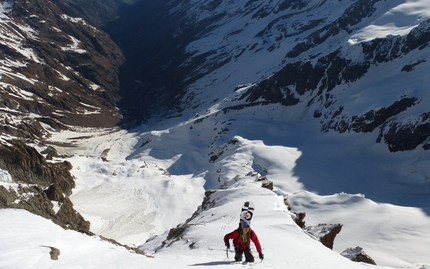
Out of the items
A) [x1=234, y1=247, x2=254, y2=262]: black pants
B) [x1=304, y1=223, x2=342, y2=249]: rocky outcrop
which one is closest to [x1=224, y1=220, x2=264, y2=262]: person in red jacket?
[x1=234, y1=247, x2=254, y2=262]: black pants

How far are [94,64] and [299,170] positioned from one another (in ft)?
475

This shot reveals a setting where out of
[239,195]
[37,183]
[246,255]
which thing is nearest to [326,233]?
[239,195]

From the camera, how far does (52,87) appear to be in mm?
155000

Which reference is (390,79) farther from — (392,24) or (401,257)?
(401,257)

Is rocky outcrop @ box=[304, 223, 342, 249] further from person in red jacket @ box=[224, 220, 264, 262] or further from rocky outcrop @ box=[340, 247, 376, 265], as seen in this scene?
person in red jacket @ box=[224, 220, 264, 262]

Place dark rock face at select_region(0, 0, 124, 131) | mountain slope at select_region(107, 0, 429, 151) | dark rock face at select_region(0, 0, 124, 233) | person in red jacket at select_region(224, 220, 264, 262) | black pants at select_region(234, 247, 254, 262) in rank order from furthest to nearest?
dark rock face at select_region(0, 0, 124, 131) < dark rock face at select_region(0, 0, 124, 233) < mountain slope at select_region(107, 0, 429, 151) < black pants at select_region(234, 247, 254, 262) < person in red jacket at select_region(224, 220, 264, 262)

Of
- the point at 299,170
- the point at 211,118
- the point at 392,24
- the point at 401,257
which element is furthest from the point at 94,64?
the point at 401,257

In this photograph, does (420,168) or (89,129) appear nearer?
A: (420,168)

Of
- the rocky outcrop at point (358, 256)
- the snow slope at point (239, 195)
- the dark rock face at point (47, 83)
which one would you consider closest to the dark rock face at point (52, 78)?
the dark rock face at point (47, 83)

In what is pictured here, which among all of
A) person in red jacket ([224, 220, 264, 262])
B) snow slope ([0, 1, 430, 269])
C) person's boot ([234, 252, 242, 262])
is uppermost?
person in red jacket ([224, 220, 264, 262])

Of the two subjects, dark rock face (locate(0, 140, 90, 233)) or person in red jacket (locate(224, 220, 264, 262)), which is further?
dark rock face (locate(0, 140, 90, 233))

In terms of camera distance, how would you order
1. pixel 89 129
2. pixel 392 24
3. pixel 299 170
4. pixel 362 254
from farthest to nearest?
pixel 89 129
pixel 392 24
pixel 299 170
pixel 362 254

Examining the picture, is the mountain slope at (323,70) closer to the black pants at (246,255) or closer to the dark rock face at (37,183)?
the dark rock face at (37,183)

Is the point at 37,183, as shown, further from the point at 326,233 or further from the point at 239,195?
the point at 326,233
